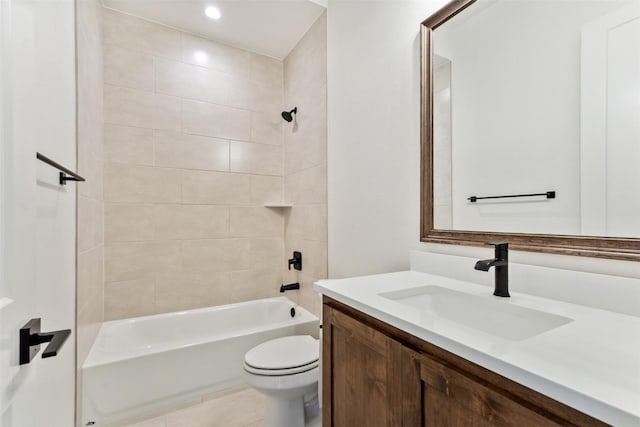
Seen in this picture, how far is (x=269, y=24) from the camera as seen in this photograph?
86.4 inches

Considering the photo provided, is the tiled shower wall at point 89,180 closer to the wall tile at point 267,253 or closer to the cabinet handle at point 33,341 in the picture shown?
the cabinet handle at point 33,341

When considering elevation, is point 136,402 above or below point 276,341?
below

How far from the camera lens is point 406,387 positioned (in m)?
0.69

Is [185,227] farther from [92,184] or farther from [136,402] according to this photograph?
[136,402]

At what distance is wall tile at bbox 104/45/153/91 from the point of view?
6.70 ft

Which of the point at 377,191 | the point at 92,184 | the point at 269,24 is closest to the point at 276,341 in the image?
the point at 377,191

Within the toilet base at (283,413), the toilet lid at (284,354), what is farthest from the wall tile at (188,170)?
the toilet base at (283,413)

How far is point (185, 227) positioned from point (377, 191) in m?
1.59

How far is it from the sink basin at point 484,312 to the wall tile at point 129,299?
1.96m

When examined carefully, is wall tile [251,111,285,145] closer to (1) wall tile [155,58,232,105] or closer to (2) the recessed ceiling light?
(1) wall tile [155,58,232,105]

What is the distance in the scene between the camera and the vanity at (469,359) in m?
0.44

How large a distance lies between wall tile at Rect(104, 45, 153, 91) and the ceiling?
0.30 meters

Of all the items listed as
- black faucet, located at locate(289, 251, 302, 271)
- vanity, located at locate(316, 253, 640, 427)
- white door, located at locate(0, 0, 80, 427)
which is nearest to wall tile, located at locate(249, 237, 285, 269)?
black faucet, located at locate(289, 251, 302, 271)

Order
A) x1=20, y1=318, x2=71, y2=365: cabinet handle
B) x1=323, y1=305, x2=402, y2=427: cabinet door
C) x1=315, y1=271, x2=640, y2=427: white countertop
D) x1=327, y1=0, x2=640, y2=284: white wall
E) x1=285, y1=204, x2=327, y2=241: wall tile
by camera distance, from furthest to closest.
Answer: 1. x1=285, y1=204, x2=327, y2=241: wall tile
2. x1=327, y1=0, x2=640, y2=284: white wall
3. x1=323, y1=305, x2=402, y2=427: cabinet door
4. x1=20, y1=318, x2=71, y2=365: cabinet handle
5. x1=315, y1=271, x2=640, y2=427: white countertop
